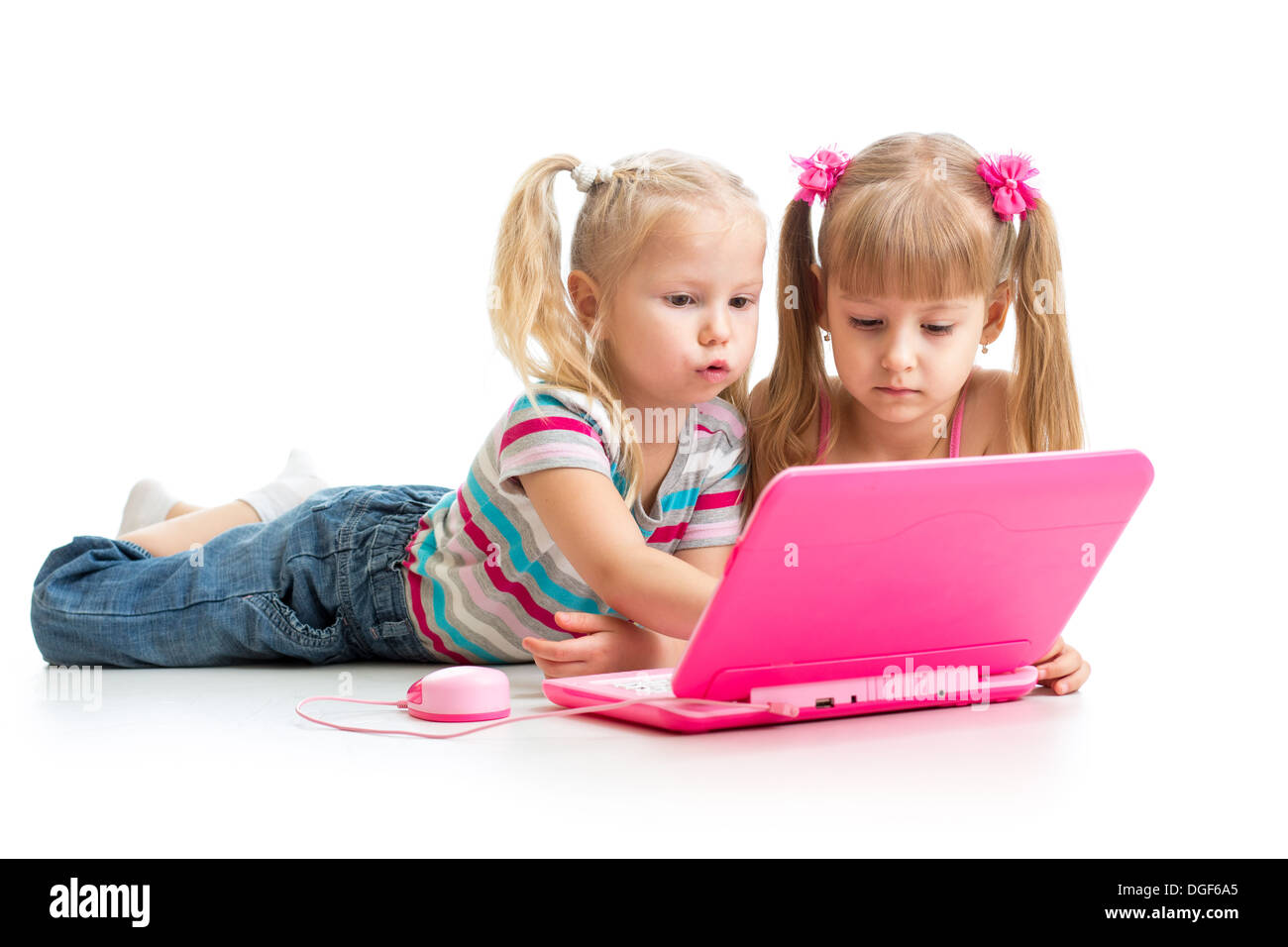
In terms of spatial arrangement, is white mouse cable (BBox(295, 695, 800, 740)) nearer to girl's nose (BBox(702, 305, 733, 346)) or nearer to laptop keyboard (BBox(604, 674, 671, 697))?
laptop keyboard (BBox(604, 674, 671, 697))

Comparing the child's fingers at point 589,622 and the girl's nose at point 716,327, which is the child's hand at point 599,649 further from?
the girl's nose at point 716,327

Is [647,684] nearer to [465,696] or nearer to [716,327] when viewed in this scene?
[465,696]

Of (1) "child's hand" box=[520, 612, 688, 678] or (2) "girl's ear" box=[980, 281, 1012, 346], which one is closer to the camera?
(1) "child's hand" box=[520, 612, 688, 678]

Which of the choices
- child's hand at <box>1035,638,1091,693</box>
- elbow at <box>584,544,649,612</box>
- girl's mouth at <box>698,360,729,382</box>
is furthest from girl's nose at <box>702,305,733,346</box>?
child's hand at <box>1035,638,1091,693</box>

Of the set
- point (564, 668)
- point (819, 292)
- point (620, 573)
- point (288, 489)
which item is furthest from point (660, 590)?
point (288, 489)

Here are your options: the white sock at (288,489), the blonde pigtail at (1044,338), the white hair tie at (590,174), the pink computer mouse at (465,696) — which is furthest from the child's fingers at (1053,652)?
the white sock at (288,489)

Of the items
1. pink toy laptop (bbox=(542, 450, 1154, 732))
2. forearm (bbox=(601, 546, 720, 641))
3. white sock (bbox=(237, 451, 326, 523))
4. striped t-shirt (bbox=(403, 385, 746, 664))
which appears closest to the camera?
pink toy laptop (bbox=(542, 450, 1154, 732))

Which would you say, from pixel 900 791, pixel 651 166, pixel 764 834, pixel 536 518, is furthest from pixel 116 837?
pixel 651 166

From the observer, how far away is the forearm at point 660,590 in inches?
48.9

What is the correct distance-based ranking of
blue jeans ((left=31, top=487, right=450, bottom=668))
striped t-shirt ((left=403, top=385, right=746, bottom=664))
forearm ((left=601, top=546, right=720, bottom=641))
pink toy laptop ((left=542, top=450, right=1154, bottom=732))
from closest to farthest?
pink toy laptop ((left=542, top=450, right=1154, bottom=732)), forearm ((left=601, top=546, right=720, bottom=641)), striped t-shirt ((left=403, top=385, right=746, bottom=664)), blue jeans ((left=31, top=487, right=450, bottom=668))

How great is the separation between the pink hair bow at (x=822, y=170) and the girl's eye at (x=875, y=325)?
178 mm

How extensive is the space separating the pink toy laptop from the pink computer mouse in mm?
59

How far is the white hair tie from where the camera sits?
1.46 metres

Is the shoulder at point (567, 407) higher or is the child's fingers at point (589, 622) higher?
the shoulder at point (567, 407)
